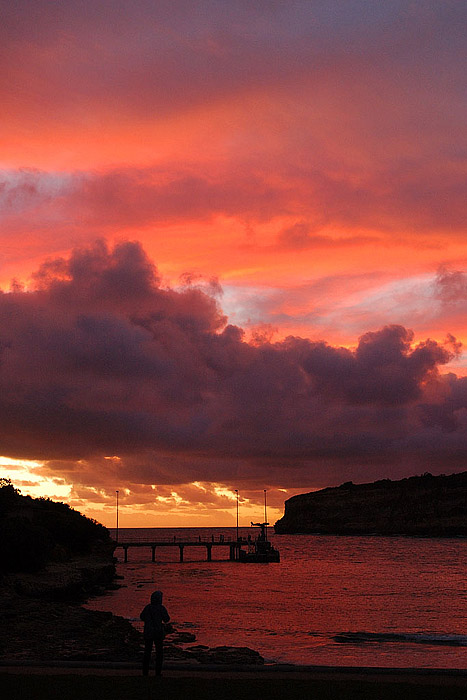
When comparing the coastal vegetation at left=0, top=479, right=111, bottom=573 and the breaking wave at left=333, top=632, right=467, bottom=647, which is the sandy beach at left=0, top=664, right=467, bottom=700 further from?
the coastal vegetation at left=0, top=479, right=111, bottom=573

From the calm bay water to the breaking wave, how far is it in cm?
6

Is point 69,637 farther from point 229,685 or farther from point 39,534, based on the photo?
point 39,534

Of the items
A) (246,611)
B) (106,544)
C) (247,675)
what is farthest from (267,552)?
(247,675)

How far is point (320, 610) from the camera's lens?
209 feet

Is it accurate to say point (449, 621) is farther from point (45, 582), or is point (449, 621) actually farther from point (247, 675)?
point (247, 675)

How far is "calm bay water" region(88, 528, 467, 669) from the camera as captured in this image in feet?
135

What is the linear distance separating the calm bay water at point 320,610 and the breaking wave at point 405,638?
2.4 inches

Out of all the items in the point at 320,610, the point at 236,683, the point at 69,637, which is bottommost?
the point at 320,610

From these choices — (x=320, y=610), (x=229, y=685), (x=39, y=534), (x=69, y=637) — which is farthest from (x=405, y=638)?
(x=39, y=534)

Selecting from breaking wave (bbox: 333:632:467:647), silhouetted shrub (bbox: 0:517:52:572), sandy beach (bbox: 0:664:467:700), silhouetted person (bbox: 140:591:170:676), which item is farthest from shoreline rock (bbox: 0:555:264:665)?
breaking wave (bbox: 333:632:467:647)

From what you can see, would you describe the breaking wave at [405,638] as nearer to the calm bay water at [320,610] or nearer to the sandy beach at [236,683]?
the calm bay water at [320,610]

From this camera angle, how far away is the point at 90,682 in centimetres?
1998

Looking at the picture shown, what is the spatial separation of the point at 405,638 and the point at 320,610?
1767 centimetres

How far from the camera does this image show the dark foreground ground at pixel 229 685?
18.6 meters
